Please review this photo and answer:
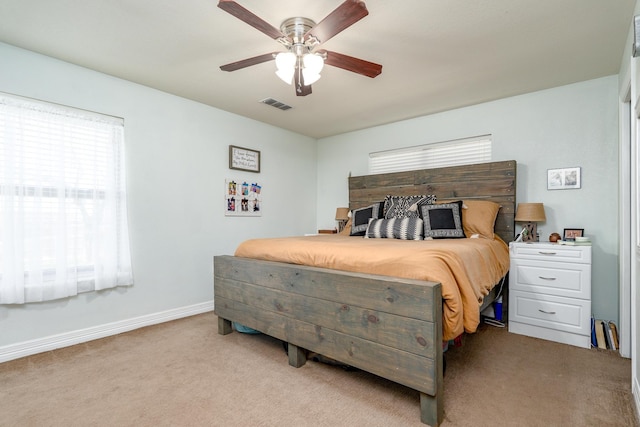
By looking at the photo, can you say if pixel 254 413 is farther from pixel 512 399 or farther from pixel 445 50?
pixel 445 50

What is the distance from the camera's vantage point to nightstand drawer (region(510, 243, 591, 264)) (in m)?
2.53

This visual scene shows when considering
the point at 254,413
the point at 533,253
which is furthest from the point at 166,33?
the point at 533,253

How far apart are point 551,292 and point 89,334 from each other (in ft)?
12.9

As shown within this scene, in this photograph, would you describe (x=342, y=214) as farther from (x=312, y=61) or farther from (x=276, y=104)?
(x=312, y=61)

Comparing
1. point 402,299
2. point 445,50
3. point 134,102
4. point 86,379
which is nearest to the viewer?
point 402,299

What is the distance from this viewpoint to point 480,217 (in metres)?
3.14

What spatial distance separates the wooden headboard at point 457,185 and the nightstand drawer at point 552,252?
0.39m

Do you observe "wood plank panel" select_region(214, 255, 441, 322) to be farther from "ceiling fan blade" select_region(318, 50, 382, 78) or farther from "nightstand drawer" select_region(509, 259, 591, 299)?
"nightstand drawer" select_region(509, 259, 591, 299)

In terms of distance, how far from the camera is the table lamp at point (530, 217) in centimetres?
291

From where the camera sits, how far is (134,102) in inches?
119

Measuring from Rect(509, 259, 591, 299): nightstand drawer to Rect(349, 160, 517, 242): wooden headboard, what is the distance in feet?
1.52

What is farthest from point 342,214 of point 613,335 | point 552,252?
point 613,335

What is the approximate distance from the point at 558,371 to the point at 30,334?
382 cm

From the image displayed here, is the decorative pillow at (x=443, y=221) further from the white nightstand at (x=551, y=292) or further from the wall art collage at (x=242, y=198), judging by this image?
the wall art collage at (x=242, y=198)
